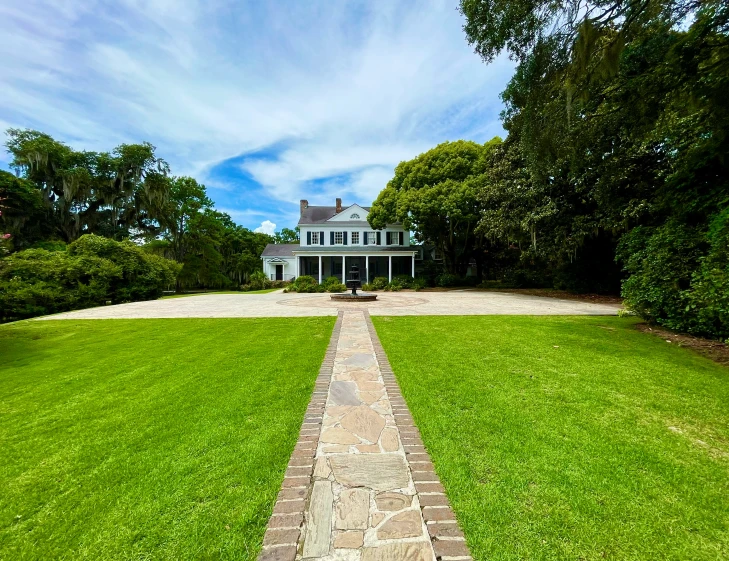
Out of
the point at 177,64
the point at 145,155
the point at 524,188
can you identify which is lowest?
the point at 524,188

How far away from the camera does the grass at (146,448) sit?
160cm

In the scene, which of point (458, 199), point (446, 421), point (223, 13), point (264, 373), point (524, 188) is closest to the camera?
point (446, 421)

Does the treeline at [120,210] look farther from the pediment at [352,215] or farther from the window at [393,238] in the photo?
the window at [393,238]

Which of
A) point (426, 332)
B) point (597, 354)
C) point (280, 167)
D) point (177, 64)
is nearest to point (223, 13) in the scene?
point (177, 64)

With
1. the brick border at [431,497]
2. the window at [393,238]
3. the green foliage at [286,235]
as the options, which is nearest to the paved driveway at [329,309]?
the brick border at [431,497]

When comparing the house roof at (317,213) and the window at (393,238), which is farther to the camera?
the house roof at (317,213)

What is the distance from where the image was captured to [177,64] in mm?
9289

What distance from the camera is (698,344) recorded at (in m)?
5.53

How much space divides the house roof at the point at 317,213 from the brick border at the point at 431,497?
24.5 metres

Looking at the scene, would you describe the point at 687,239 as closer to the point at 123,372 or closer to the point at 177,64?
the point at 123,372

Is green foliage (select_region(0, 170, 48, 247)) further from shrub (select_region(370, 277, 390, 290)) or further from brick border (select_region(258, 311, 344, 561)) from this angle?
brick border (select_region(258, 311, 344, 561))

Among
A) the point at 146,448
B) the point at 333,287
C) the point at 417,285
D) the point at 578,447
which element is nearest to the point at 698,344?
the point at 578,447

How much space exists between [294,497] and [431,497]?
0.87 meters

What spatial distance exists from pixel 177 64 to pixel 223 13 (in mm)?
2285
